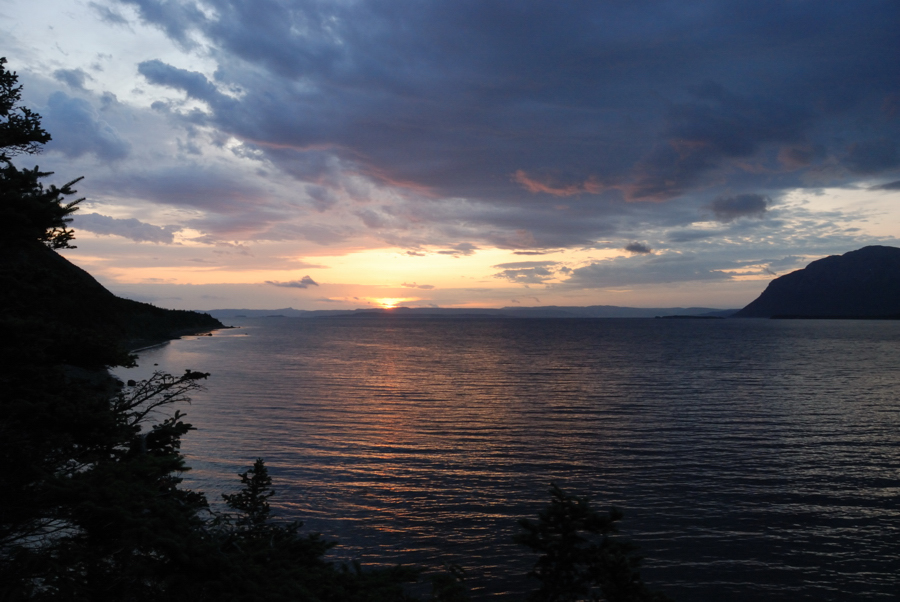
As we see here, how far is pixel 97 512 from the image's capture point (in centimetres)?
802

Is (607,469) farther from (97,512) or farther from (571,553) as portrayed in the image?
(97,512)

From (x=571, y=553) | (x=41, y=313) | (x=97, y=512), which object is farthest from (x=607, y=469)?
(x=41, y=313)

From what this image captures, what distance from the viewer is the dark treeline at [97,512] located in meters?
7.83

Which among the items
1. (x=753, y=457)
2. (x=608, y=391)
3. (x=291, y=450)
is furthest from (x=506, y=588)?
(x=608, y=391)

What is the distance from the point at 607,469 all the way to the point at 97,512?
22.3 m

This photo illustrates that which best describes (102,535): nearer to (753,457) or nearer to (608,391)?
(753,457)

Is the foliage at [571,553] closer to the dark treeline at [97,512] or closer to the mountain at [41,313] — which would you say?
the dark treeline at [97,512]

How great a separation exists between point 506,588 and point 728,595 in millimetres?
6424

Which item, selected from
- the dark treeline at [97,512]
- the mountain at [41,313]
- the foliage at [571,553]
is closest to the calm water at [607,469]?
the foliage at [571,553]

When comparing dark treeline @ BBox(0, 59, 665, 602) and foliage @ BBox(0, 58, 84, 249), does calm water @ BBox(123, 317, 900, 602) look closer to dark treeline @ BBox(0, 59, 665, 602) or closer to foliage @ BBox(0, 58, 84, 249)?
dark treeline @ BBox(0, 59, 665, 602)

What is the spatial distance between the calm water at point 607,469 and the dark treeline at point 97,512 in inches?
253

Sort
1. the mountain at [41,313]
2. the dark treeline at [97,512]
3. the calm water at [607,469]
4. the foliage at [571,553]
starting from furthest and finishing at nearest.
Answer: the calm water at [607,469] → the foliage at [571,553] → the mountain at [41,313] → the dark treeline at [97,512]

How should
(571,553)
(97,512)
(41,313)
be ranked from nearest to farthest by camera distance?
(97,512)
(571,553)
(41,313)

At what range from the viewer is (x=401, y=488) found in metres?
22.8
